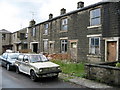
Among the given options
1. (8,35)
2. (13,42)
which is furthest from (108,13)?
(8,35)

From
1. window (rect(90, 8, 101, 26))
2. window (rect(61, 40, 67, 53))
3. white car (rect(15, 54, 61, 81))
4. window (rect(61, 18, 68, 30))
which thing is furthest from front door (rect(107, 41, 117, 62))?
window (rect(61, 18, 68, 30))

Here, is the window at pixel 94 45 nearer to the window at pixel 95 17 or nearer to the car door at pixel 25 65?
the window at pixel 95 17

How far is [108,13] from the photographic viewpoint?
641 inches

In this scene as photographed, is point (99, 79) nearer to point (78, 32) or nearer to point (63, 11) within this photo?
point (78, 32)

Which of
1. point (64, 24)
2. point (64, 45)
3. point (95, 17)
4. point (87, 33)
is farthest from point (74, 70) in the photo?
point (64, 24)

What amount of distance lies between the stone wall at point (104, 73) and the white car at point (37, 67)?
1.95m

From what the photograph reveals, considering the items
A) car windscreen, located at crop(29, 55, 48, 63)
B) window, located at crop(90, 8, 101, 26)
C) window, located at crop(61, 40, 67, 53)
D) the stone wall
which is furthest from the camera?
window, located at crop(61, 40, 67, 53)

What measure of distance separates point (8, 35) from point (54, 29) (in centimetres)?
2813

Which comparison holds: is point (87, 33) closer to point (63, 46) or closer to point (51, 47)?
point (63, 46)

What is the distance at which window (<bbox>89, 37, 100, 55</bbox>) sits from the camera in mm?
17344

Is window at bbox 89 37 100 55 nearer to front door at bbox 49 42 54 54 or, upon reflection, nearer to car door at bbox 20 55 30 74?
car door at bbox 20 55 30 74

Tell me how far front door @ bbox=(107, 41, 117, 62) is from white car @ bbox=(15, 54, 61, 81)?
6.58 meters

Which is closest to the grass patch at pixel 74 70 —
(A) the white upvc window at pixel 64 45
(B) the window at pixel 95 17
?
(B) the window at pixel 95 17

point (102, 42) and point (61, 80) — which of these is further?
point (102, 42)
